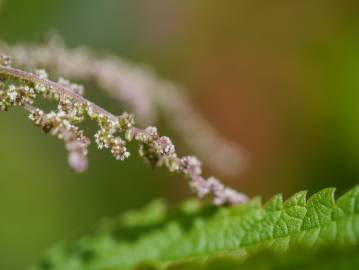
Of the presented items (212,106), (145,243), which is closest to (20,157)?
(212,106)

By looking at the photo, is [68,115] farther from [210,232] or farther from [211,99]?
[211,99]

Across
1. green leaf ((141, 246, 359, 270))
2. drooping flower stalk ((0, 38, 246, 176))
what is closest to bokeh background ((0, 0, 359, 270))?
drooping flower stalk ((0, 38, 246, 176))

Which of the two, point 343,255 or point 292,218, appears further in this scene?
point 292,218

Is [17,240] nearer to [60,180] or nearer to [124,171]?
[60,180]

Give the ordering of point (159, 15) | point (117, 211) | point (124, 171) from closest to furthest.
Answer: point (117, 211) → point (124, 171) → point (159, 15)

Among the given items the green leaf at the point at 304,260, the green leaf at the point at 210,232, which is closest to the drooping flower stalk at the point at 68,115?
the green leaf at the point at 210,232

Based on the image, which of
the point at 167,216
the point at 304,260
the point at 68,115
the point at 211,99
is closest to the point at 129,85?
the point at 167,216
